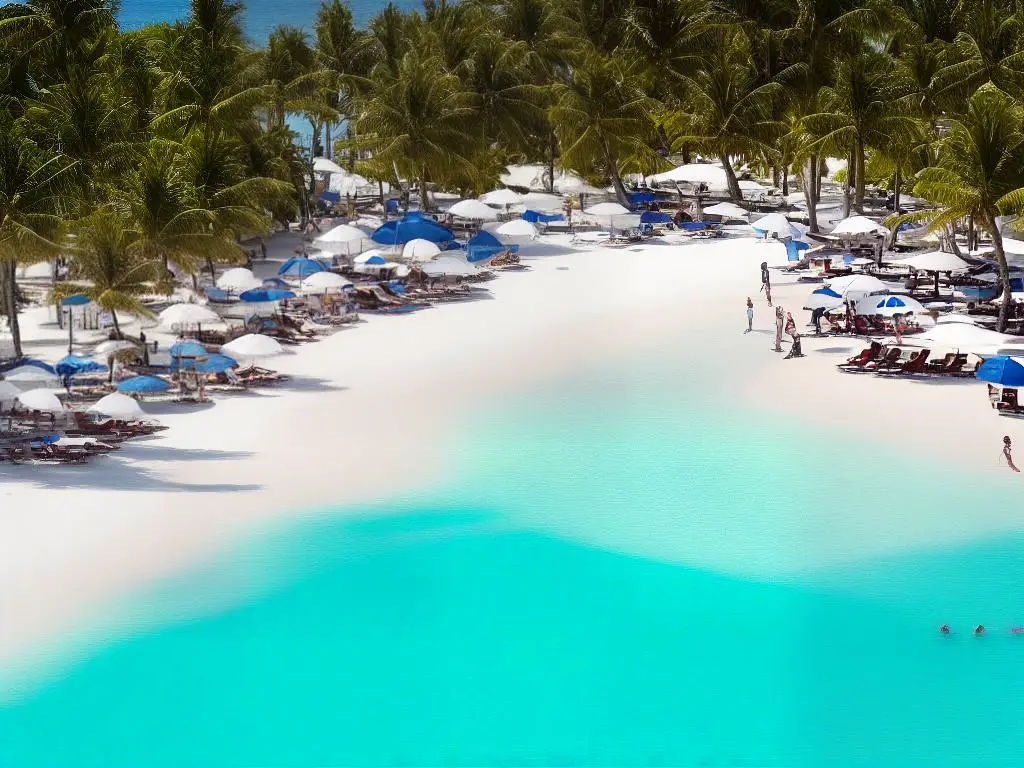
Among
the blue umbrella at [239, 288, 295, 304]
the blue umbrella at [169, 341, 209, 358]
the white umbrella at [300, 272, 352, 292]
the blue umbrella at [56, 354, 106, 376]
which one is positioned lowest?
the blue umbrella at [56, 354, 106, 376]

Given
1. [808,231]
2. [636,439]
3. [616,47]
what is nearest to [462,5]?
[616,47]

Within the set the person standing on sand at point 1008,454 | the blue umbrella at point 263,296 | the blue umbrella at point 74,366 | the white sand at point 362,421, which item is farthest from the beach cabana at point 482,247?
the person standing on sand at point 1008,454

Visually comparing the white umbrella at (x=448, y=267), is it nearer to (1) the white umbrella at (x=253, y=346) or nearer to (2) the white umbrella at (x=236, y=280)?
(2) the white umbrella at (x=236, y=280)

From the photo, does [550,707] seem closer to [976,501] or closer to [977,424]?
[976,501]

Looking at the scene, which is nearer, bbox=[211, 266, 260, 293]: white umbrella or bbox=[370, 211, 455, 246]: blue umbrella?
bbox=[211, 266, 260, 293]: white umbrella

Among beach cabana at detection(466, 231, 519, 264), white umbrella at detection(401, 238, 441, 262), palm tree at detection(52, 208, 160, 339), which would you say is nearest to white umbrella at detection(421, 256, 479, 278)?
white umbrella at detection(401, 238, 441, 262)

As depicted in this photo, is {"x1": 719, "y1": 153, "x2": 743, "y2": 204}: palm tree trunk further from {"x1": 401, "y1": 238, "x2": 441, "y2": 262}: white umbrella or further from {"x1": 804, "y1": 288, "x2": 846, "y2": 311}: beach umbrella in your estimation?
{"x1": 804, "y1": 288, "x2": 846, "y2": 311}: beach umbrella
